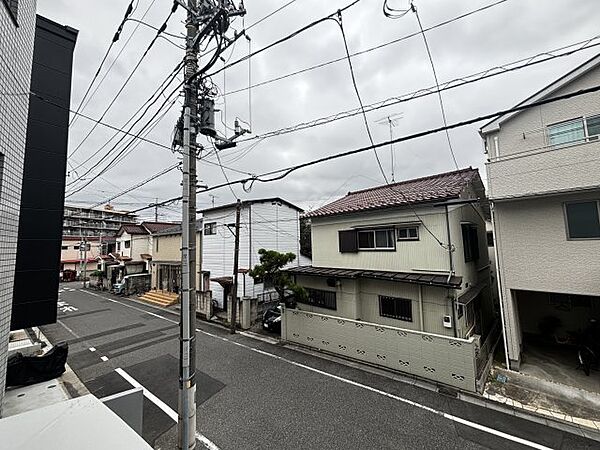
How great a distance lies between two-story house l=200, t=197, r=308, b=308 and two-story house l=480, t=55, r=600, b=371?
12.1 metres

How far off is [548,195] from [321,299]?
8.55m

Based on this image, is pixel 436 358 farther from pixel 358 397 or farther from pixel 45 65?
pixel 45 65

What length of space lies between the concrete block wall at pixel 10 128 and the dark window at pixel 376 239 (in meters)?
10.1

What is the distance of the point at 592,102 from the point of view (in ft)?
25.3

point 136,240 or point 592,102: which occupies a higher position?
A: point 592,102

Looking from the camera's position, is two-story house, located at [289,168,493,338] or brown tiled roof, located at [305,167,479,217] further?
brown tiled roof, located at [305,167,479,217]

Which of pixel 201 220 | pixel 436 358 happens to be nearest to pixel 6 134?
pixel 436 358

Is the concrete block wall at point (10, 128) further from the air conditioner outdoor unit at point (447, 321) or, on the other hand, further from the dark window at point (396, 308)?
the air conditioner outdoor unit at point (447, 321)

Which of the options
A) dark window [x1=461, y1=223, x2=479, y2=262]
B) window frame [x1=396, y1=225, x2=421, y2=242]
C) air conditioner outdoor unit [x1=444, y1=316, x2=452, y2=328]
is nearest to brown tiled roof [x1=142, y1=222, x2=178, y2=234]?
window frame [x1=396, y1=225, x2=421, y2=242]

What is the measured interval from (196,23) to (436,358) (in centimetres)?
1012

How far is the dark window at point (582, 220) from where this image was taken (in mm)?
7527

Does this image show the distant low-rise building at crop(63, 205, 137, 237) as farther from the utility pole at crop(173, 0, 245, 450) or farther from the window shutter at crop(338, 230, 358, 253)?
the utility pole at crop(173, 0, 245, 450)

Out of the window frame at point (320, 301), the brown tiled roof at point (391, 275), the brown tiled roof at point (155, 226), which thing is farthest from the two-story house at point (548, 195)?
the brown tiled roof at point (155, 226)

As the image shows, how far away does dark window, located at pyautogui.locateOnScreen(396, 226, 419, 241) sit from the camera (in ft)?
32.1
